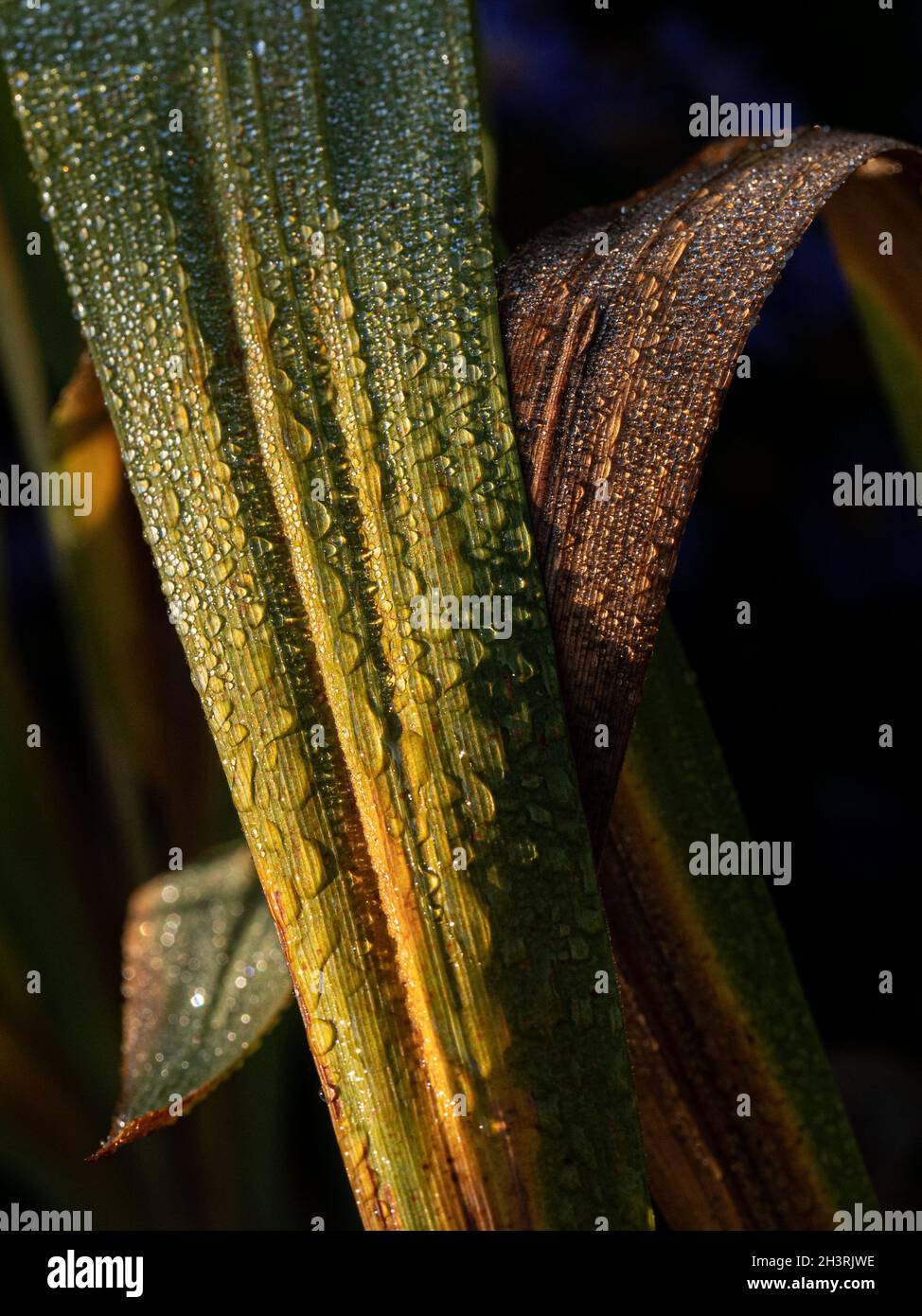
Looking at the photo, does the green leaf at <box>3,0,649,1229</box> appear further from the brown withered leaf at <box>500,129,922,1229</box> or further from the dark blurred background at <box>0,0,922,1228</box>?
the dark blurred background at <box>0,0,922,1228</box>

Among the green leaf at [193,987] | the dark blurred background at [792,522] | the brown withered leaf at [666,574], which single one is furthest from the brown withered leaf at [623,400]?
the dark blurred background at [792,522]

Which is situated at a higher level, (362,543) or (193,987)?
(362,543)

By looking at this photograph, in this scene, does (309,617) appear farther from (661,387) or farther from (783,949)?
(783,949)

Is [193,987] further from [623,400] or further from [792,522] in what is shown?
[792,522]

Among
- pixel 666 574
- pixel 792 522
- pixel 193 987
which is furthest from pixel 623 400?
pixel 792 522

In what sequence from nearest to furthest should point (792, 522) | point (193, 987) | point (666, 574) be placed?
point (666, 574) → point (193, 987) → point (792, 522)

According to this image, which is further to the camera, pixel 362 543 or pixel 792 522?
pixel 792 522

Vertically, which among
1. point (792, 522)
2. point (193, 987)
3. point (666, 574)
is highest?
point (792, 522)
